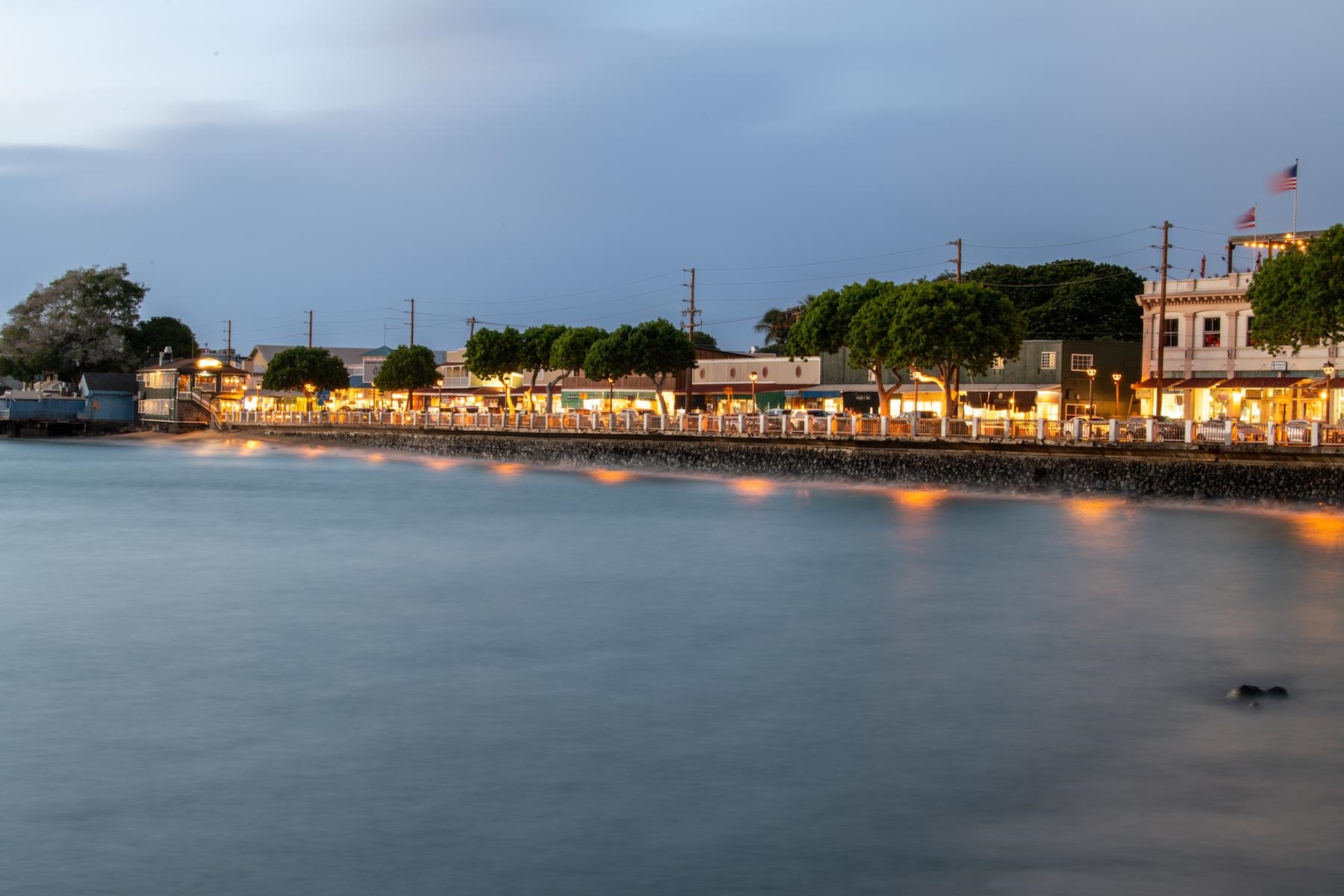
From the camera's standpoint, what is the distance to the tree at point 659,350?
250 feet

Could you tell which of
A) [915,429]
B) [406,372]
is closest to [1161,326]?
[915,429]

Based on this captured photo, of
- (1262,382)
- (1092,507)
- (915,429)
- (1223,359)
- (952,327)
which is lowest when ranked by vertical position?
(1092,507)

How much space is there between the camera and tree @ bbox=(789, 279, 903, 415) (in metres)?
57.3

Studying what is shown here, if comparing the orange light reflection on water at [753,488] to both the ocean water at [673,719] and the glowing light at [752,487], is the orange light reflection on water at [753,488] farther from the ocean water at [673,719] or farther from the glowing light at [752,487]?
the ocean water at [673,719]

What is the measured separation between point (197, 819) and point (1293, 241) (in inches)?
2129

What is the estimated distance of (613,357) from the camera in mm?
76500

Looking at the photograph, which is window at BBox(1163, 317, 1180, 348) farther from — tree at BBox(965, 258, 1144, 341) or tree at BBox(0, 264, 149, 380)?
tree at BBox(0, 264, 149, 380)

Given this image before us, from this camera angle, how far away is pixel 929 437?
50125 mm

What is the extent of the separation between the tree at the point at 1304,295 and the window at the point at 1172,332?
12.5 meters

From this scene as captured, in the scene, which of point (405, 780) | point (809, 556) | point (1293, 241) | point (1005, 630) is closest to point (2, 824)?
point (405, 780)

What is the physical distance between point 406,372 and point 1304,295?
75.4 metres

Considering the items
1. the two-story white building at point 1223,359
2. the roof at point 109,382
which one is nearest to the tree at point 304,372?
the roof at point 109,382

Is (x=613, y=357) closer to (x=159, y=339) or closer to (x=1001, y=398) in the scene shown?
(x=1001, y=398)

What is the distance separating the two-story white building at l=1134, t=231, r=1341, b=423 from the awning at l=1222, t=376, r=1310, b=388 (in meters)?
0.03
